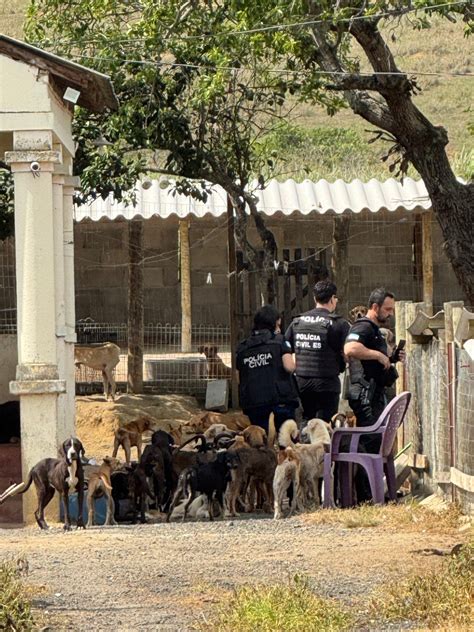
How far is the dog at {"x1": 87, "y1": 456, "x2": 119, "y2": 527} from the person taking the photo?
33.0 feet

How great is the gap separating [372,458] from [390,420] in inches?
14.1

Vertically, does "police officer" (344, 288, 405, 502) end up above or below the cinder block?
above

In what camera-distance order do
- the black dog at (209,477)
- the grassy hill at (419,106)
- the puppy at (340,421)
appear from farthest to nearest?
the grassy hill at (419,106) < the puppy at (340,421) < the black dog at (209,477)

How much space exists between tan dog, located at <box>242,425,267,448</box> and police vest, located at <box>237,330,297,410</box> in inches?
15.6

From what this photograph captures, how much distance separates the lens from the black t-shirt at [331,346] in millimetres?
10961

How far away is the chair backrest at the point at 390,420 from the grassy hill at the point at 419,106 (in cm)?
2507

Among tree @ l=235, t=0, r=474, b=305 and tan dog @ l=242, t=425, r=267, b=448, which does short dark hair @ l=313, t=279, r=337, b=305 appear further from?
tree @ l=235, t=0, r=474, b=305

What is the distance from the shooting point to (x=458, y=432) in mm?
9789

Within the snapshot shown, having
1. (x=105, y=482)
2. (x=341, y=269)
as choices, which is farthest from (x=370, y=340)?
(x=341, y=269)

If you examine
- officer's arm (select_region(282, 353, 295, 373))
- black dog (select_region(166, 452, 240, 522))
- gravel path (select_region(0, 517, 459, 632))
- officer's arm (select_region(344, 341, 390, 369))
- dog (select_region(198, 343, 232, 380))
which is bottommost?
gravel path (select_region(0, 517, 459, 632))

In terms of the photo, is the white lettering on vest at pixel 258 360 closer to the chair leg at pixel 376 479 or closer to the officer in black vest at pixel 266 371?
the officer in black vest at pixel 266 371

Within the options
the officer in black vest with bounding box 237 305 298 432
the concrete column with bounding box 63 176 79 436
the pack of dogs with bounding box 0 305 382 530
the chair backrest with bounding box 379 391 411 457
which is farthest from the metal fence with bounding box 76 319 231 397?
the chair backrest with bounding box 379 391 411 457

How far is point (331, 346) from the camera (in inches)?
432

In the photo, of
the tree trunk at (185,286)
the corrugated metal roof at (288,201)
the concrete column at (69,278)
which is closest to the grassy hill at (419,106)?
the corrugated metal roof at (288,201)
